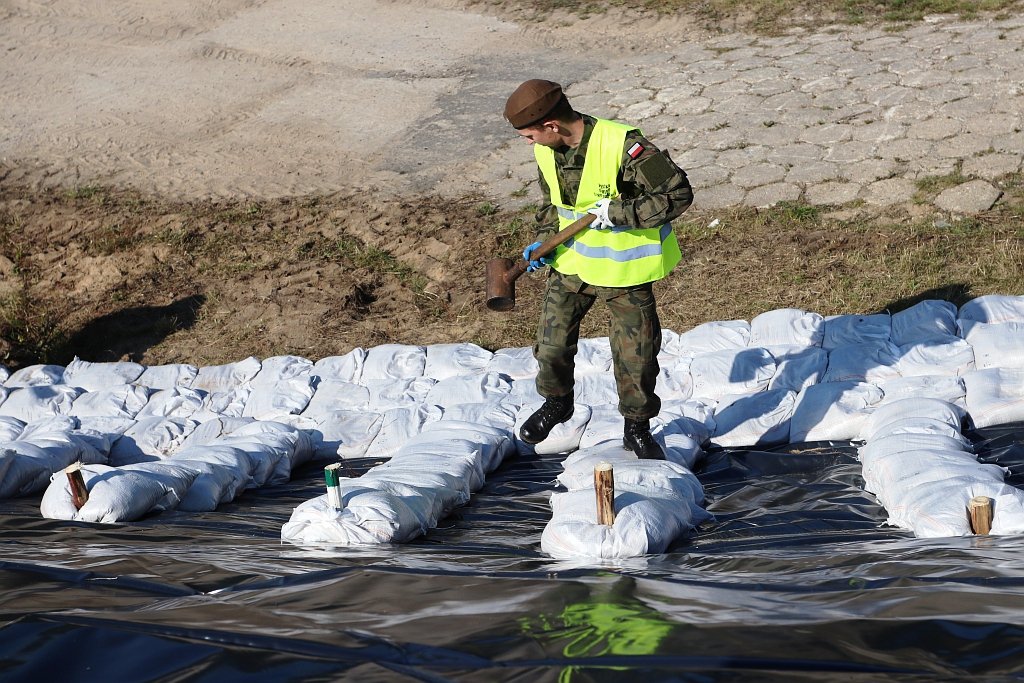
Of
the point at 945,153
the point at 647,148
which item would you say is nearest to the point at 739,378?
the point at 647,148

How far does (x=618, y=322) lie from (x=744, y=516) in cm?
84

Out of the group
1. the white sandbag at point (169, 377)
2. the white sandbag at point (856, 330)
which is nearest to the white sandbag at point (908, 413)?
the white sandbag at point (856, 330)

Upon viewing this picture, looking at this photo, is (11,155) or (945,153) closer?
(945,153)

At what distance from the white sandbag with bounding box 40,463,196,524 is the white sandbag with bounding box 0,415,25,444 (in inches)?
51.3

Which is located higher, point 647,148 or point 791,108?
point 791,108

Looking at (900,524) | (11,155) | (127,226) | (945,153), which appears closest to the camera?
(900,524)

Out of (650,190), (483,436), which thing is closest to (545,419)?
(483,436)

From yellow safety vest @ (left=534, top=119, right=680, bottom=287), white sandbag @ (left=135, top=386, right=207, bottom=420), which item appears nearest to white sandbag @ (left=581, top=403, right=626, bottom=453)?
yellow safety vest @ (left=534, top=119, right=680, bottom=287)

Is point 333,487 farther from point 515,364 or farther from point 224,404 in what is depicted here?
point 224,404

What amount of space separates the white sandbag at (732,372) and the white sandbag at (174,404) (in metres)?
2.38

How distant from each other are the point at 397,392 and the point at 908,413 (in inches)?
89.8

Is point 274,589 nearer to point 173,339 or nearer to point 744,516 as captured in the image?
point 744,516

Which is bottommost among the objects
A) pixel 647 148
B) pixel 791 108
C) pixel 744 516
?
pixel 744 516

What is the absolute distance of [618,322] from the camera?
409cm
